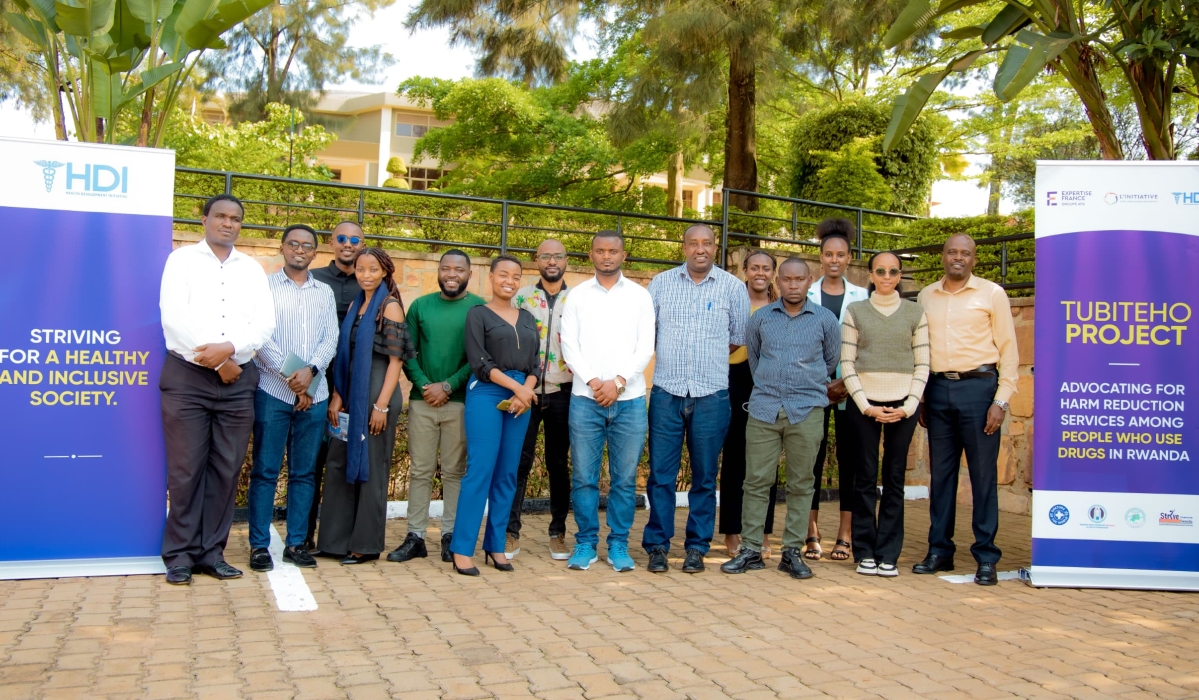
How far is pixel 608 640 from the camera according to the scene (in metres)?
4.71

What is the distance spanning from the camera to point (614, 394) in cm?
614

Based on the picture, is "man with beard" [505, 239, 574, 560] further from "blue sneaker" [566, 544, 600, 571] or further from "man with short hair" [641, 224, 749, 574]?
"man with short hair" [641, 224, 749, 574]

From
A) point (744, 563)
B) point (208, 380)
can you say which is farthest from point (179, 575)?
point (744, 563)

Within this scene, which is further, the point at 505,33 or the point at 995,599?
the point at 505,33

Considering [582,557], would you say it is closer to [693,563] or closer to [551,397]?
[693,563]

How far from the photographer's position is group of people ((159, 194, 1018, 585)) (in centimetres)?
611

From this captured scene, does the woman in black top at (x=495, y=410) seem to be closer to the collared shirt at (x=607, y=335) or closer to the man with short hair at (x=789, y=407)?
the collared shirt at (x=607, y=335)

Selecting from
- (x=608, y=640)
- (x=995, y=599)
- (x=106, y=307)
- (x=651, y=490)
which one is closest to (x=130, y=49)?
(x=106, y=307)

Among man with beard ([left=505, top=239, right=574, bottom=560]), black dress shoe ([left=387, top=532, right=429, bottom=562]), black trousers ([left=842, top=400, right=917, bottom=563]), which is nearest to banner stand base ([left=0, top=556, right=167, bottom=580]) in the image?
black dress shoe ([left=387, top=532, right=429, bottom=562])

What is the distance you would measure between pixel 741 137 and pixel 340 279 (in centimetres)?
876

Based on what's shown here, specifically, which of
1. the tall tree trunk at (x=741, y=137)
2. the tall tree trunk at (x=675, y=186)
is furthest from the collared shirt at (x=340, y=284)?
the tall tree trunk at (x=675, y=186)

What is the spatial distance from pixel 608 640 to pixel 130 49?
7.92m

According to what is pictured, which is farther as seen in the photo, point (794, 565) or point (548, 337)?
point (548, 337)

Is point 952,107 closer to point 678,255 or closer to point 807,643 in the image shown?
point 678,255
